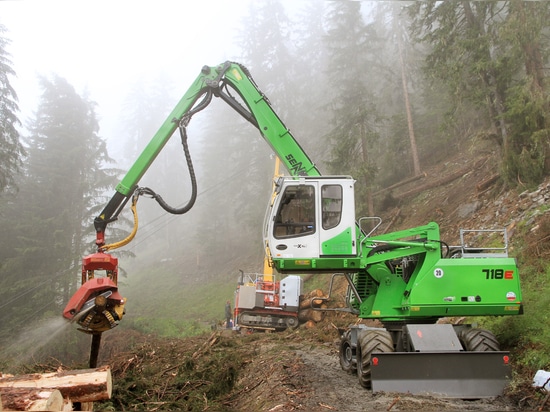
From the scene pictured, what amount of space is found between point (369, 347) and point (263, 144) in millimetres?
26702

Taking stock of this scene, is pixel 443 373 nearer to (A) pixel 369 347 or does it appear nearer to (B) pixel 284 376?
(A) pixel 369 347

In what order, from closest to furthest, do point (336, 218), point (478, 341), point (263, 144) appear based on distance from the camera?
point (478, 341), point (336, 218), point (263, 144)

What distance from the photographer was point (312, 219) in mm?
8047

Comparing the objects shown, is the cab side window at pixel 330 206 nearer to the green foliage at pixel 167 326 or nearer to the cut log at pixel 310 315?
the cut log at pixel 310 315

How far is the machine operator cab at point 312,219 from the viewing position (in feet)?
26.1

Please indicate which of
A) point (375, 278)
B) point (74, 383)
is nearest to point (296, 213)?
point (375, 278)

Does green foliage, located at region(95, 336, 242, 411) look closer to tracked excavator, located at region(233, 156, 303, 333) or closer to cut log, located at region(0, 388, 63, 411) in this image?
cut log, located at region(0, 388, 63, 411)

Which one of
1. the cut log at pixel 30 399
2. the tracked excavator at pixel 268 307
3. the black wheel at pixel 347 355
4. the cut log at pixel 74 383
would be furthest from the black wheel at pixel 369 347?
the tracked excavator at pixel 268 307

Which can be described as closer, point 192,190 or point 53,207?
point 192,190

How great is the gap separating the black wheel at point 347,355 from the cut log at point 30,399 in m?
5.36

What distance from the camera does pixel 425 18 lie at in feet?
51.2

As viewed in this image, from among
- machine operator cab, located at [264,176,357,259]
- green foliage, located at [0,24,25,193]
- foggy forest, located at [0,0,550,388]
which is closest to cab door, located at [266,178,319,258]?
machine operator cab, located at [264,176,357,259]

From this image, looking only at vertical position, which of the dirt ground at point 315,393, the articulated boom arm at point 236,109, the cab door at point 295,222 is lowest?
the dirt ground at point 315,393

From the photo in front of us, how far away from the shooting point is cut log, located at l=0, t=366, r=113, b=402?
16.9ft
